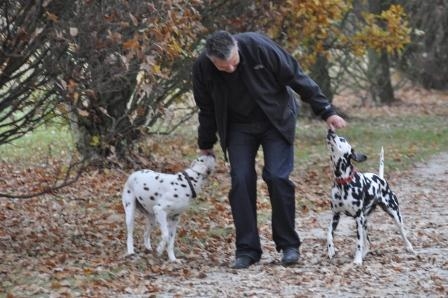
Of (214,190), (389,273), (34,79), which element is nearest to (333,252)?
(389,273)

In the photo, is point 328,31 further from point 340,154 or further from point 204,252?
point 340,154

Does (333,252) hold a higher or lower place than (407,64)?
lower

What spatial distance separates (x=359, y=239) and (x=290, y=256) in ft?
2.14

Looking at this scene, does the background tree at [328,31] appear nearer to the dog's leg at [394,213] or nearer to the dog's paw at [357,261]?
the dog's leg at [394,213]

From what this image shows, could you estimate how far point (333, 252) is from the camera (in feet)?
31.3

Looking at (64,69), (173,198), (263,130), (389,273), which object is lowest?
(389,273)

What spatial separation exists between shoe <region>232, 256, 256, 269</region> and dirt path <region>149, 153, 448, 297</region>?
0.09 metres

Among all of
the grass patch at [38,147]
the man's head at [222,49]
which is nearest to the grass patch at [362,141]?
the grass patch at [38,147]

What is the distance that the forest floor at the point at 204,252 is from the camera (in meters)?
8.40

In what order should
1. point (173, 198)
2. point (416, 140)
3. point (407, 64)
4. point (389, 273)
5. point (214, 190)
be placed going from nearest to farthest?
point (389, 273) < point (173, 198) < point (214, 190) < point (416, 140) < point (407, 64)

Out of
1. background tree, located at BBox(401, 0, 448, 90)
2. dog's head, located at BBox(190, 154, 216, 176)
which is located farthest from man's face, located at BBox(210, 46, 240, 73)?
background tree, located at BBox(401, 0, 448, 90)

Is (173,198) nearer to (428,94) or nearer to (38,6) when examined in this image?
(38,6)

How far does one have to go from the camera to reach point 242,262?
919cm

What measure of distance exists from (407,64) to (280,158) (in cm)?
2548
